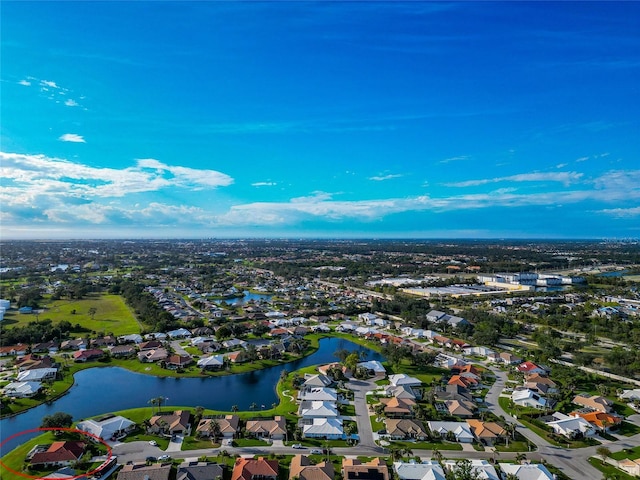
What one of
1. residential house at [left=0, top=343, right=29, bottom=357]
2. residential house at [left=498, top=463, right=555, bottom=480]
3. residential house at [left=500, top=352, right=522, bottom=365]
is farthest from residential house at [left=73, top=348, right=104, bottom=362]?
residential house at [left=500, top=352, right=522, bottom=365]

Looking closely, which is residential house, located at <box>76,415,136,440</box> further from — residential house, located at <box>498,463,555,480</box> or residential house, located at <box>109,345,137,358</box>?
residential house, located at <box>498,463,555,480</box>

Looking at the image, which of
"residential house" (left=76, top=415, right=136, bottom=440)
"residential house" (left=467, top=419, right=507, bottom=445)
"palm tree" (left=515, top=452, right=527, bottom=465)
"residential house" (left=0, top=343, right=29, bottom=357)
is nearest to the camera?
"palm tree" (left=515, top=452, right=527, bottom=465)

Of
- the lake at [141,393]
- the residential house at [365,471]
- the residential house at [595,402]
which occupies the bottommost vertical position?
the lake at [141,393]

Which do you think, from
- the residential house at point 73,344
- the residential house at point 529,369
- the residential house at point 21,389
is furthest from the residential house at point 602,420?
the residential house at point 73,344

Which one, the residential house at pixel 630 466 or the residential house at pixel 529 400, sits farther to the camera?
the residential house at pixel 529 400

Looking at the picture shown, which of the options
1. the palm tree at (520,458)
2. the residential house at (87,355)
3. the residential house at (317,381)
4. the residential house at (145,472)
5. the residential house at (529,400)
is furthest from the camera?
the residential house at (87,355)

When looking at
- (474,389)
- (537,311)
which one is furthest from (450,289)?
(474,389)

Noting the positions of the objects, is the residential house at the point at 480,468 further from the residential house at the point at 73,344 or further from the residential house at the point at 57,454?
the residential house at the point at 73,344

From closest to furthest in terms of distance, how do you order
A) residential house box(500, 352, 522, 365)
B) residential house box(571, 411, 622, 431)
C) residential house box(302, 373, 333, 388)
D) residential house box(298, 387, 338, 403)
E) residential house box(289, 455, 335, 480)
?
residential house box(289, 455, 335, 480) < residential house box(571, 411, 622, 431) < residential house box(298, 387, 338, 403) < residential house box(302, 373, 333, 388) < residential house box(500, 352, 522, 365)
